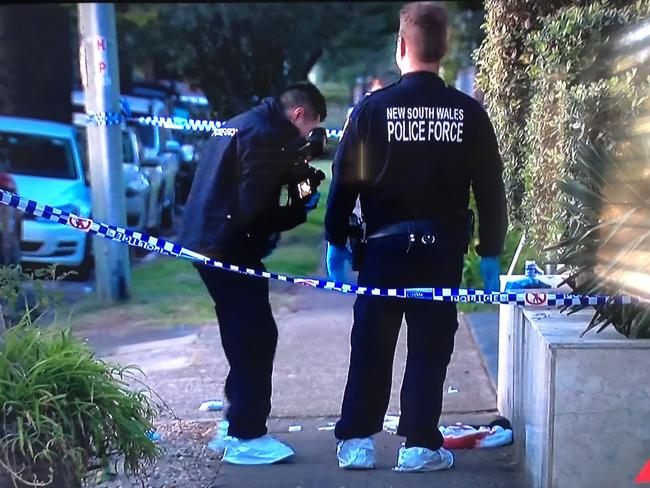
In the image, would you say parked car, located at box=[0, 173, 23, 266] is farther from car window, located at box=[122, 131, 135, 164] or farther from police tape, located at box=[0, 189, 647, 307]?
car window, located at box=[122, 131, 135, 164]

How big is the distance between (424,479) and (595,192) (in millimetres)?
1505

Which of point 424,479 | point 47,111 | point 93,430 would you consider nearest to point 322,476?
point 424,479

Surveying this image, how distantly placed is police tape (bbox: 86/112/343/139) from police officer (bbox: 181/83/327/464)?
12cm

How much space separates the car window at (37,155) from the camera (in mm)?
10750

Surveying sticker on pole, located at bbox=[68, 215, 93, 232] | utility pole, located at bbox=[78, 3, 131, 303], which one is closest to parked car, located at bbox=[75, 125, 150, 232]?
utility pole, located at bbox=[78, 3, 131, 303]

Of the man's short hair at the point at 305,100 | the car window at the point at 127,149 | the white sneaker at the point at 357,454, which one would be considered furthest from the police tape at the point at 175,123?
the car window at the point at 127,149

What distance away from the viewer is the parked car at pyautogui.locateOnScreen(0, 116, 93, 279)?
32.4ft

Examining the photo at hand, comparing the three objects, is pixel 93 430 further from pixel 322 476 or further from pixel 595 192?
pixel 595 192

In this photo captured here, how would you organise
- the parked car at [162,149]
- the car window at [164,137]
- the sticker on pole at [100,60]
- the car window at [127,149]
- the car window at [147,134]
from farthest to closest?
the car window at [147,134] < the car window at [164,137] < the car window at [127,149] < the parked car at [162,149] < the sticker on pole at [100,60]

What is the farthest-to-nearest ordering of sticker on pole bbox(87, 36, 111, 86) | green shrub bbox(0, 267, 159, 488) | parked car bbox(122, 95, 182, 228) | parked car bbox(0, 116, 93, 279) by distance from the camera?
parked car bbox(122, 95, 182, 228) < parked car bbox(0, 116, 93, 279) < sticker on pole bbox(87, 36, 111, 86) < green shrub bbox(0, 267, 159, 488)

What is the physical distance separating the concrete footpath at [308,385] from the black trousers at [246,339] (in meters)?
0.25

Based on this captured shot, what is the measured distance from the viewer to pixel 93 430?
3725 millimetres

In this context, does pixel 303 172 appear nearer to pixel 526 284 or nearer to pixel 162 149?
pixel 526 284

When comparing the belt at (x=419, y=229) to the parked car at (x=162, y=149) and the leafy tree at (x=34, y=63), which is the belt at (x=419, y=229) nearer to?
the parked car at (x=162, y=149)
